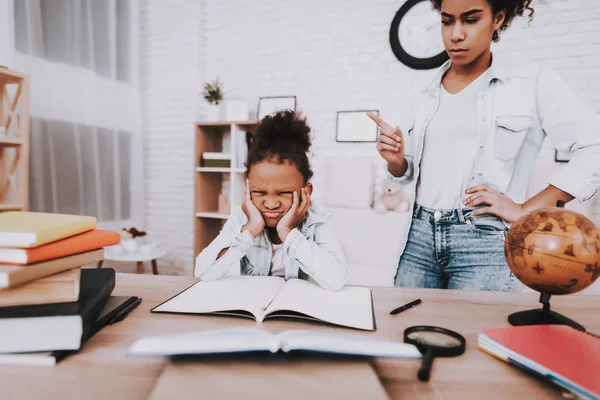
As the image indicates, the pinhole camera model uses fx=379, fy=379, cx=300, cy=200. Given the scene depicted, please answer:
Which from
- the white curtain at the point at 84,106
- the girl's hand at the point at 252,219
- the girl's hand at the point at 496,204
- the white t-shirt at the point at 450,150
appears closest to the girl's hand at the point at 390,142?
the white t-shirt at the point at 450,150

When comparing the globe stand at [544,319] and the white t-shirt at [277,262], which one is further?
the white t-shirt at [277,262]

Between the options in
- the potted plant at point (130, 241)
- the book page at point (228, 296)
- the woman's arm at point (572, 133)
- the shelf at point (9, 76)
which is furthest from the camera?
the potted plant at point (130, 241)

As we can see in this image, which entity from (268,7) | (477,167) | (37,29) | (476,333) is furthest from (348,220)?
(37,29)

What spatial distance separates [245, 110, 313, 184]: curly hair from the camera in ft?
4.12

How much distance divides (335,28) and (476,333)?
127 inches

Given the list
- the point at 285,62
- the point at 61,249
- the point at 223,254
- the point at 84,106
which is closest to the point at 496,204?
the point at 223,254

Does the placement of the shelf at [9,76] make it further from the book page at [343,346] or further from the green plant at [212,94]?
the book page at [343,346]

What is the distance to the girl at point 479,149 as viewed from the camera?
1.07m

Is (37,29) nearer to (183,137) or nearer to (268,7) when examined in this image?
(183,137)

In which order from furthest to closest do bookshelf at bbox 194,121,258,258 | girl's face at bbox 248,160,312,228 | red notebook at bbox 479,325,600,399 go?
bookshelf at bbox 194,121,258,258, girl's face at bbox 248,160,312,228, red notebook at bbox 479,325,600,399

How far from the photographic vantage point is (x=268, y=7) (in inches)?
141

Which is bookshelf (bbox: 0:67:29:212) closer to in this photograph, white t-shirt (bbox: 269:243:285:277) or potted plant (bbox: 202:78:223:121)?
potted plant (bbox: 202:78:223:121)

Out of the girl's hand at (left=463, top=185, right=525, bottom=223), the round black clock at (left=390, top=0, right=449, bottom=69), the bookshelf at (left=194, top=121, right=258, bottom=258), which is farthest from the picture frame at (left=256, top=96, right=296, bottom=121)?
the girl's hand at (left=463, top=185, right=525, bottom=223)

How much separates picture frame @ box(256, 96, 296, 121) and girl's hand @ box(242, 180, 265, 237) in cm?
248
